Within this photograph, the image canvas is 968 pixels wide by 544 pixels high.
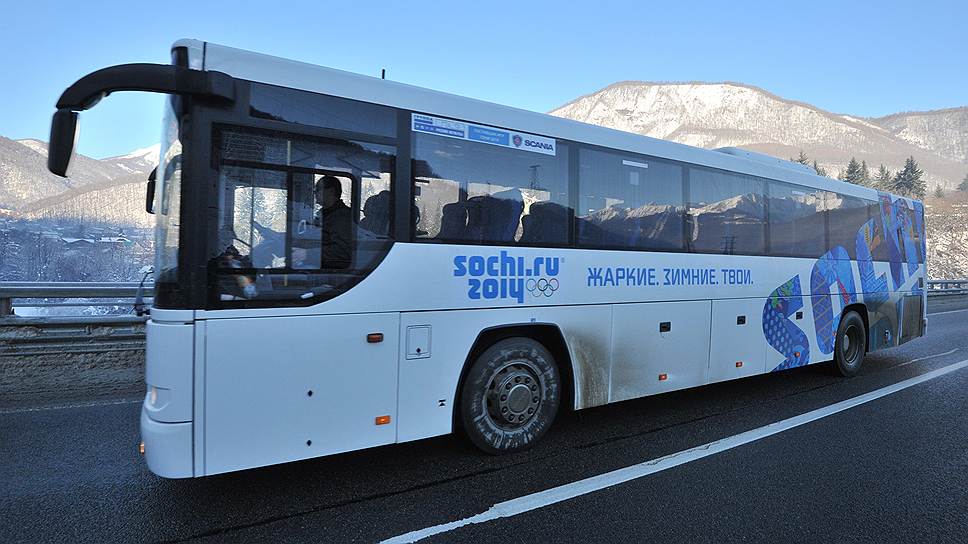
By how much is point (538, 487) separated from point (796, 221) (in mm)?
5492

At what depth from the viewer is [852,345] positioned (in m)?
8.38

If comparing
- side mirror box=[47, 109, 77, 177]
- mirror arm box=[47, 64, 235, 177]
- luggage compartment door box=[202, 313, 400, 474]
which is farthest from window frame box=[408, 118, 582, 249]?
side mirror box=[47, 109, 77, 177]

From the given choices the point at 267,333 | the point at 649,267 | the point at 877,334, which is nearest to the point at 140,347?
the point at 267,333

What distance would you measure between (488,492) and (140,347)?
19.9 feet

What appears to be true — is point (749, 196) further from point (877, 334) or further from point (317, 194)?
point (317, 194)

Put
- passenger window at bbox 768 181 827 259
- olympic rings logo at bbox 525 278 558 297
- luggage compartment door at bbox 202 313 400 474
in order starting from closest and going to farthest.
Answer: luggage compartment door at bbox 202 313 400 474 < olympic rings logo at bbox 525 278 558 297 < passenger window at bbox 768 181 827 259

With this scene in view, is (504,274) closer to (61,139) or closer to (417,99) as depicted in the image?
(417,99)

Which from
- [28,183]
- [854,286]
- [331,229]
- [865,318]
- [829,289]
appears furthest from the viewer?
[28,183]

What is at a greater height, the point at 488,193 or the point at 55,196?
the point at 55,196

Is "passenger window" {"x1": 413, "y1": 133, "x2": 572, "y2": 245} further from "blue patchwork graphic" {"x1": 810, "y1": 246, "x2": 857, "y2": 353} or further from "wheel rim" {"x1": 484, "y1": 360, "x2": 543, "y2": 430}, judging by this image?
"blue patchwork graphic" {"x1": 810, "y1": 246, "x2": 857, "y2": 353}

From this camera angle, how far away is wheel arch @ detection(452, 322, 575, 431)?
4449 millimetres

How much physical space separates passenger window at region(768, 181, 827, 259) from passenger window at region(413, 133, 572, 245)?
3.60 meters

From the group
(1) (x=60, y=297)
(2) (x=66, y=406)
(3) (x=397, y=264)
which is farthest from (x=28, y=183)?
(3) (x=397, y=264)

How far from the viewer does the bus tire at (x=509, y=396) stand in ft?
14.6
